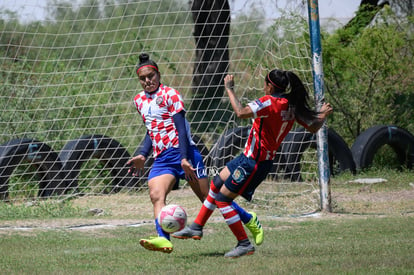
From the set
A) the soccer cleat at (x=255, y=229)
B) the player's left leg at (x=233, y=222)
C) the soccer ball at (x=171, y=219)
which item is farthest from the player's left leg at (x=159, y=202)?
the soccer cleat at (x=255, y=229)

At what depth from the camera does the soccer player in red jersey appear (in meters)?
6.30

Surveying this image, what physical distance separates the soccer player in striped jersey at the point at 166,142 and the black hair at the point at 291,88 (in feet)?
2.94

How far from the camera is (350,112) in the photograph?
15.6 meters

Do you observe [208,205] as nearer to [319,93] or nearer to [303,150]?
[319,93]

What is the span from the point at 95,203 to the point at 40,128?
2.65 meters

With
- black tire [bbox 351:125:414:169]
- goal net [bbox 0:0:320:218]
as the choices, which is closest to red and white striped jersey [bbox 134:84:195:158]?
goal net [bbox 0:0:320:218]

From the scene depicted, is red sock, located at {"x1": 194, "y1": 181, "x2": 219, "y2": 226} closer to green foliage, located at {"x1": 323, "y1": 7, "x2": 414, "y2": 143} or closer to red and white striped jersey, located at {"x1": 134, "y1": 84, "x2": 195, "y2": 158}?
red and white striped jersey, located at {"x1": 134, "y1": 84, "x2": 195, "y2": 158}

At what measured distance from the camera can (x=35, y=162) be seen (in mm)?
11758

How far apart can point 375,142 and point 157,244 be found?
27.6 ft

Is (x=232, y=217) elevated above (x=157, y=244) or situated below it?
above

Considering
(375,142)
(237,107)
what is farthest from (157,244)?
(375,142)

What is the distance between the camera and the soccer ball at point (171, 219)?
6.27 m

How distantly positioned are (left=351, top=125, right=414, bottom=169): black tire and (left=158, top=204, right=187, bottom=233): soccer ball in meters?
8.01

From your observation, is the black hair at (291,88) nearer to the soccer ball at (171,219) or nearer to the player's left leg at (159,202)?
the player's left leg at (159,202)
